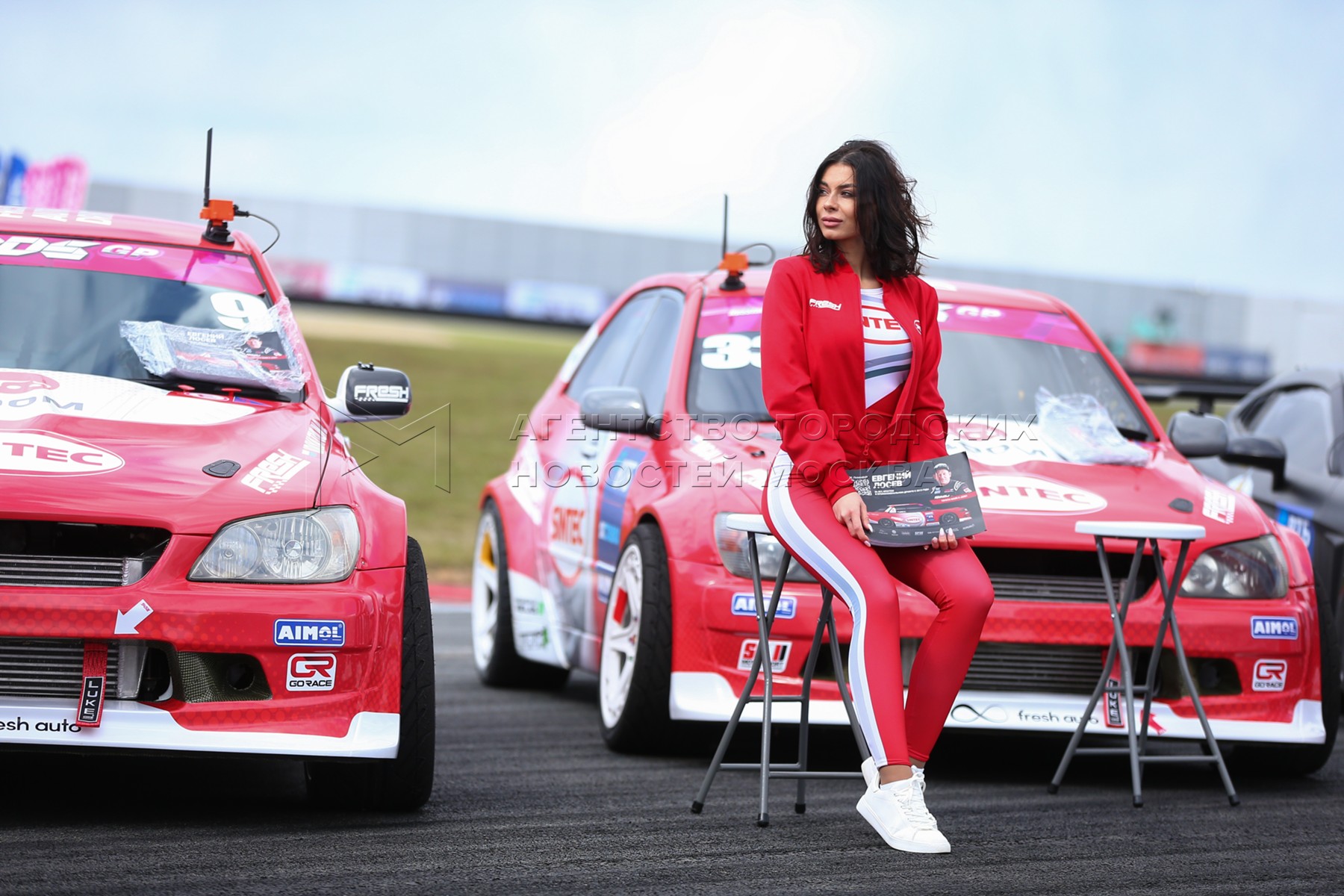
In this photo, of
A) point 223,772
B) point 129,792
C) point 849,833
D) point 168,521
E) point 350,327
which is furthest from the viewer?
point 350,327

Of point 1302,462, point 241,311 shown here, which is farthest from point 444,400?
point 241,311

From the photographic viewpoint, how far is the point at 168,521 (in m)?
3.83

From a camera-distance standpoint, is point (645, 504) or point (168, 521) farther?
point (645, 504)

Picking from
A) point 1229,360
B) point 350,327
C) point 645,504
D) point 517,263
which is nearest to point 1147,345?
point 1229,360

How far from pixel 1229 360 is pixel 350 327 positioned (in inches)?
1014

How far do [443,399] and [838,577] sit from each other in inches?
828

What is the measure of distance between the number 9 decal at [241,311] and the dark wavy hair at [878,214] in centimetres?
194

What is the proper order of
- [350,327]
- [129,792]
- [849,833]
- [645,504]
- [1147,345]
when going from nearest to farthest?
[849,833], [129,792], [645,504], [350,327], [1147,345]

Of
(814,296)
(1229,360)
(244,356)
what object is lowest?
(1229,360)

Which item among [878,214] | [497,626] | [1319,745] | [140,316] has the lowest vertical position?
[497,626]

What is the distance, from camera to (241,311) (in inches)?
202

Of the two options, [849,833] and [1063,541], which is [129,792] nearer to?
[849,833]

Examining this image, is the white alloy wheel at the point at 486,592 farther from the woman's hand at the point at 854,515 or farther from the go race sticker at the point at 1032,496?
the woman's hand at the point at 854,515

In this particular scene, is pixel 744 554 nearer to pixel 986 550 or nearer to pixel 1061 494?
pixel 986 550
